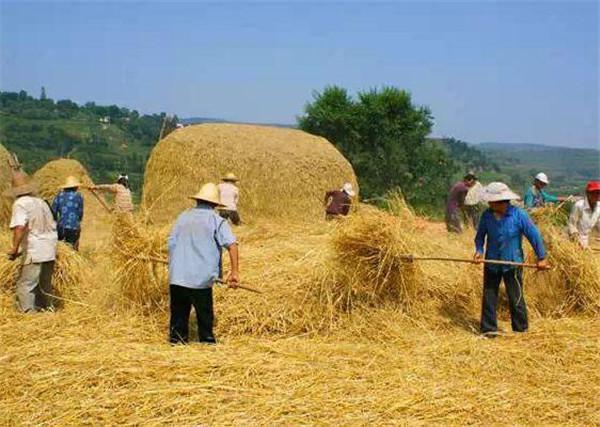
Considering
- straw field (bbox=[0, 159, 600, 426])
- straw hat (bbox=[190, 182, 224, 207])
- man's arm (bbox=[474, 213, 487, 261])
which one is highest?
straw hat (bbox=[190, 182, 224, 207])

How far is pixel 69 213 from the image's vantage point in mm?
8078

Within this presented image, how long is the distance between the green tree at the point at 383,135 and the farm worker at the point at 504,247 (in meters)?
15.6

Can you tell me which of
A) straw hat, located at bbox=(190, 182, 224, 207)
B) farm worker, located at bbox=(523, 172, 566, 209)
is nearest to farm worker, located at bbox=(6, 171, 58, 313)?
straw hat, located at bbox=(190, 182, 224, 207)

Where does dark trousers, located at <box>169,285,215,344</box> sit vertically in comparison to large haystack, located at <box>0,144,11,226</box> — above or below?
below

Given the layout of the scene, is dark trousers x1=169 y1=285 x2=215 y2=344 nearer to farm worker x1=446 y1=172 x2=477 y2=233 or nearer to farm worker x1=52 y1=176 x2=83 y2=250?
farm worker x1=52 y1=176 x2=83 y2=250

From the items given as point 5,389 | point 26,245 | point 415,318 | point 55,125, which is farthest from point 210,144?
point 55,125

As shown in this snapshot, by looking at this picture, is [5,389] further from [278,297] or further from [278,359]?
[278,297]

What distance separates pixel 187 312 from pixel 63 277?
1.97 metres

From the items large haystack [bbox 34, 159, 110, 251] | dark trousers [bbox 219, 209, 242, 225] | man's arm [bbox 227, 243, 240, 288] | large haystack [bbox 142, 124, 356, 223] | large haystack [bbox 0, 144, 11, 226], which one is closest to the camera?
→ man's arm [bbox 227, 243, 240, 288]

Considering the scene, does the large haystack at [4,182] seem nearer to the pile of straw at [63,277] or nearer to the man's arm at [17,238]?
the pile of straw at [63,277]

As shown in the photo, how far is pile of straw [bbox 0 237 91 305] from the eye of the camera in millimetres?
6820

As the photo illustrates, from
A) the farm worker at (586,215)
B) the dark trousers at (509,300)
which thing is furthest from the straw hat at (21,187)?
the farm worker at (586,215)

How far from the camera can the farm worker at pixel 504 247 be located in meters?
5.92

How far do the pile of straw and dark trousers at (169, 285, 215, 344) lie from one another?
5.31 feet
